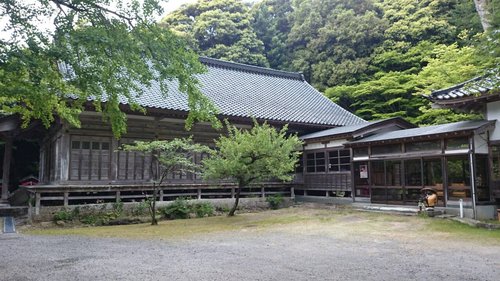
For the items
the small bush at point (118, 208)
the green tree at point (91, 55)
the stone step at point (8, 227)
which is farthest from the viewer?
the small bush at point (118, 208)

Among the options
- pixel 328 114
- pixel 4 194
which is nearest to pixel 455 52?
pixel 328 114

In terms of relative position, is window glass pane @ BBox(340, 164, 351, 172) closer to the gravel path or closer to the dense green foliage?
the dense green foliage

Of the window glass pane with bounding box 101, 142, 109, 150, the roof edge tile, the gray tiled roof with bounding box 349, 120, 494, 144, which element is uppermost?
the roof edge tile

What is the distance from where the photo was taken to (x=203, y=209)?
50.2 ft

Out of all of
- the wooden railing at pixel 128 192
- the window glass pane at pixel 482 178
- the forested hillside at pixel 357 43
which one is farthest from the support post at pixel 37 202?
the forested hillside at pixel 357 43

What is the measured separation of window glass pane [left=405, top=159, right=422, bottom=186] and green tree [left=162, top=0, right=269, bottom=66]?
2307 centimetres

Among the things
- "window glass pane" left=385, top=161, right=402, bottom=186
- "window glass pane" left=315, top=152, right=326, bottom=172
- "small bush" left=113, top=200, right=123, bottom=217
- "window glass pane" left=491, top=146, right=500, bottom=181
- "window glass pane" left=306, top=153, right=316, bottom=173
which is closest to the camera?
"window glass pane" left=491, top=146, right=500, bottom=181

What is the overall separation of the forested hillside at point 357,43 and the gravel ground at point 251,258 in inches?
454

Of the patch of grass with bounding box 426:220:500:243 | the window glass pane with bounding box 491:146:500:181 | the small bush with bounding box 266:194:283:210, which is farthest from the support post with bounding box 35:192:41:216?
the window glass pane with bounding box 491:146:500:181

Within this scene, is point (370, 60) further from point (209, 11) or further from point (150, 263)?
point (150, 263)

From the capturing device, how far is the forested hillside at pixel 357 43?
75.2ft

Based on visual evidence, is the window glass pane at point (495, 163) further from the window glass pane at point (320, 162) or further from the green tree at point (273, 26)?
the green tree at point (273, 26)

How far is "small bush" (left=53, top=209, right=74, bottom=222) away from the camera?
12.6 meters

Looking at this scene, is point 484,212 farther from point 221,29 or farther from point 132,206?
point 221,29
